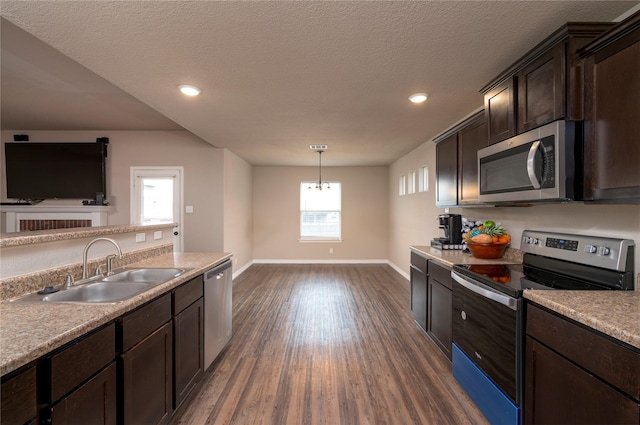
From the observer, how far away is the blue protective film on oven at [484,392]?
1561 mm

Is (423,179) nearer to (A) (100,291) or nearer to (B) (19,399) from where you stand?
(A) (100,291)

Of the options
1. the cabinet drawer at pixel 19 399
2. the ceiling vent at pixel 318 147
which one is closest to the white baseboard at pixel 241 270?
the ceiling vent at pixel 318 147

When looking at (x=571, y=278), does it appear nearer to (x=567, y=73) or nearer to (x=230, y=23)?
(x=567, y=73)

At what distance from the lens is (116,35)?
1.73 metres

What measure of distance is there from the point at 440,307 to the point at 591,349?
149cm

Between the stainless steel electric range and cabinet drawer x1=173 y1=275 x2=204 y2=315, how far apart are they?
194cm

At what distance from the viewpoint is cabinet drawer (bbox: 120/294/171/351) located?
51.9 inches

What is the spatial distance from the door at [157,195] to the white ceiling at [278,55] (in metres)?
1.38

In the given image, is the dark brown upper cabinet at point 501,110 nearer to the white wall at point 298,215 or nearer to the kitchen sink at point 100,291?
the kitchen sink at point 100,291

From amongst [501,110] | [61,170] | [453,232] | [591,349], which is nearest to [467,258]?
[453,232]

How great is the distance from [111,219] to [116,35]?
4.15 m

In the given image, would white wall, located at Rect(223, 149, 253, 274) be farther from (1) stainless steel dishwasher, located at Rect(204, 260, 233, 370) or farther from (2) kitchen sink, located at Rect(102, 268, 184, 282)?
(2) kitchen sink, located at Rect(102, 268, 184, 282)

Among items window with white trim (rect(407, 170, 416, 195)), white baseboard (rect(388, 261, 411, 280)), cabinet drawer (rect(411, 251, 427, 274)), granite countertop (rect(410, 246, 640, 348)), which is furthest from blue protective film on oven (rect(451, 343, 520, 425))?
window with white trim (rect(407, 170, 416, 195))

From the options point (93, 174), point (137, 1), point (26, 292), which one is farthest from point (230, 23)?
point (93, 174)
